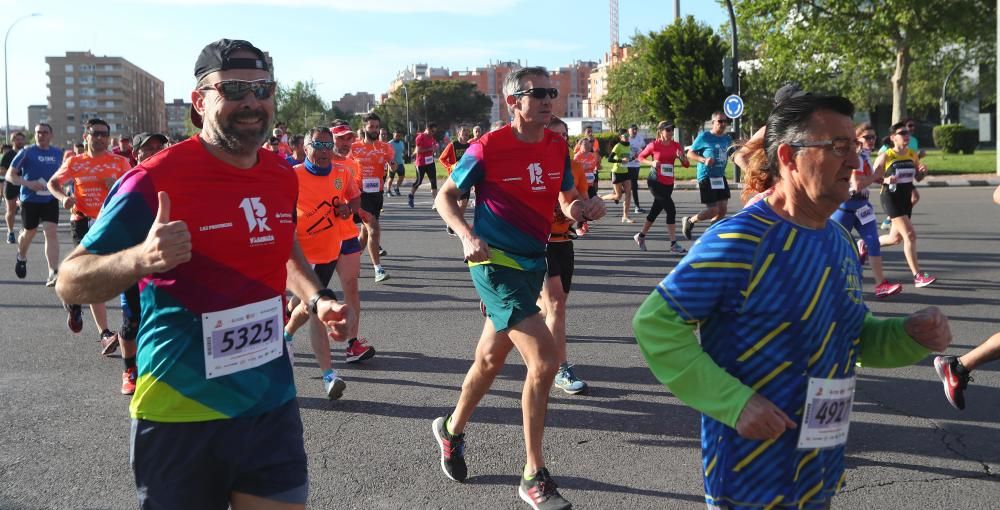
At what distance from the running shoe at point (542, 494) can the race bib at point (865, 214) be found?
252 inches

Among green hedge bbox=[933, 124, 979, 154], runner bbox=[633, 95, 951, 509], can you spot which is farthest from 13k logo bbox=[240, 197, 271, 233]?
green hedge bbox=[933, 124, 979, 154]

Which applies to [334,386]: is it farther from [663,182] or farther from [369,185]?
[663,182]

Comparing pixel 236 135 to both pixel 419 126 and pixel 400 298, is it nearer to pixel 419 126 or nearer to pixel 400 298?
pixel 400 298

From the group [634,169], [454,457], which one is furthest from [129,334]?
[634,169]

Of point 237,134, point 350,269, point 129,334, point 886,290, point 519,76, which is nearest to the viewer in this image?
point 237,134

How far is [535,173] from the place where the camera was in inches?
188

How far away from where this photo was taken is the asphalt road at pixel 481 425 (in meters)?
4.38

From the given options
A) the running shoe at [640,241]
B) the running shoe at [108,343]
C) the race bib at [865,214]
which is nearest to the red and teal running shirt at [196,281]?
the running shoe at [108,343]

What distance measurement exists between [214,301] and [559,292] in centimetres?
354

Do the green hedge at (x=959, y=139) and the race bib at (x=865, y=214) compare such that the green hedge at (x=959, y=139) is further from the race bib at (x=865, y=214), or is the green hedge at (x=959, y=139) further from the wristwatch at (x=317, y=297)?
the wristwatch at (x=317, y=297)

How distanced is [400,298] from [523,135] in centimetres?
556

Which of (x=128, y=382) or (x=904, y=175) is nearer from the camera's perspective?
(x=128, y=382)

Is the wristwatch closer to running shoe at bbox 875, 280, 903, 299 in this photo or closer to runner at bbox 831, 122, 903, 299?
runner at bbox 831, 122, 903, 299

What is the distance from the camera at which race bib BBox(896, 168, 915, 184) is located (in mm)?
10195
